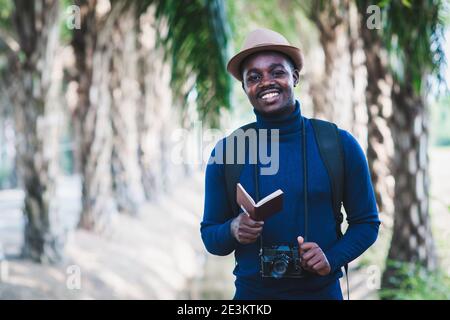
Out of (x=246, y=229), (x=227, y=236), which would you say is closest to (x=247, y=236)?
(x=246, y=229)

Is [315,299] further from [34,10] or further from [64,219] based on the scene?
[64,219]

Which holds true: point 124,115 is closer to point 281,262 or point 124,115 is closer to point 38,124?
point 38,124

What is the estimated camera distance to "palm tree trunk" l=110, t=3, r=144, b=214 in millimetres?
10656

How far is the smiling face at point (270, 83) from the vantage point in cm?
203

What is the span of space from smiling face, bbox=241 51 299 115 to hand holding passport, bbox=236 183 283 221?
1.27 feet

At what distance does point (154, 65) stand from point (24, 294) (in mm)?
8803

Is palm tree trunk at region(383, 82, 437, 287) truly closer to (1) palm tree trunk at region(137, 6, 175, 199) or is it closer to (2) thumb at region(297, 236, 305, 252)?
(2) thumb at region(297, 236, 305, 252)

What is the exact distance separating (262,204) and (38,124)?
17.9 ft

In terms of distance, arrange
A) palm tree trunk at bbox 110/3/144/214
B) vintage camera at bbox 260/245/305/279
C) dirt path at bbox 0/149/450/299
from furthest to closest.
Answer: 1. palm tree trunk at bbox 110/3/144/214
2. dirt path at bbox 0/149/450/299
3. vintage camera at bbox 260/245/305/279

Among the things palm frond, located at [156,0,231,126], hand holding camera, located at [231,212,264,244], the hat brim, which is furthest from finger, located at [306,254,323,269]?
palm frond, located at [156,0,231,126]

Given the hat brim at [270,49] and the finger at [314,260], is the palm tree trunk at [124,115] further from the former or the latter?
the finger at [314,260]

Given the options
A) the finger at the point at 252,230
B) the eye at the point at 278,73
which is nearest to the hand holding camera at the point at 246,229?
the finger at the point at 252,230

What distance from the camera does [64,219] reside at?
1080cm
